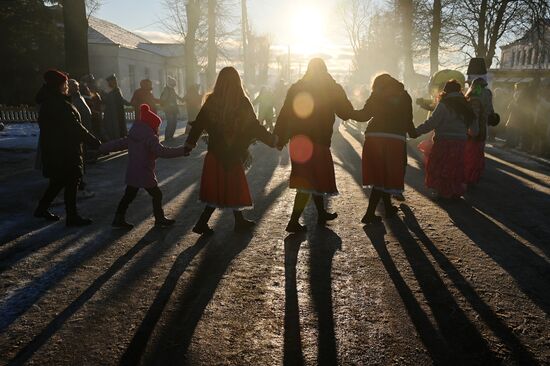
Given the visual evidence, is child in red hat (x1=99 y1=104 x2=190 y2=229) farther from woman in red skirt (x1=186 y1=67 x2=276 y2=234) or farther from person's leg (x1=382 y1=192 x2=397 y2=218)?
person's leg (x1=382 y1=192 x2=397 y2=218)

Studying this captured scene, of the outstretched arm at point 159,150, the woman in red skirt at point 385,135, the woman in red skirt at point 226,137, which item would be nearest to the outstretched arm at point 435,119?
the woman in red skirt at point 385,135

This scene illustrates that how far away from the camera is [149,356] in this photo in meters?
2.81

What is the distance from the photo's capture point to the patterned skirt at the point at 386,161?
18.7 ft

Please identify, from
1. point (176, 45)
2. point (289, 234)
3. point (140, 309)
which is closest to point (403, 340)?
point (140, 309)

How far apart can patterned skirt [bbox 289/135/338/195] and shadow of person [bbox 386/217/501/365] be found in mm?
1275

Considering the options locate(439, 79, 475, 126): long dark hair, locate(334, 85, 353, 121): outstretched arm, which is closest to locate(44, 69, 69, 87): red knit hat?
locate(334, 85, 353, 121): outstretched arm

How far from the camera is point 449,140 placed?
6.75 metres

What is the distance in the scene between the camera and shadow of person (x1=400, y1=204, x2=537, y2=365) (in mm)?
2852

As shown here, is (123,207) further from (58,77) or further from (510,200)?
(510,200)

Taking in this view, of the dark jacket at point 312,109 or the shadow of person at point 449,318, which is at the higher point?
the dark jacket at point 312,109

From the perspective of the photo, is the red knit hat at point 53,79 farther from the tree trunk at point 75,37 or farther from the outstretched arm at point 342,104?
the tree trunk at point 75,37

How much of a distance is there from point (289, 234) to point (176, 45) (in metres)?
49.0

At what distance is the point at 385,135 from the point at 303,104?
3.77 feet

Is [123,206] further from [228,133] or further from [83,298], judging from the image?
[83,298]
